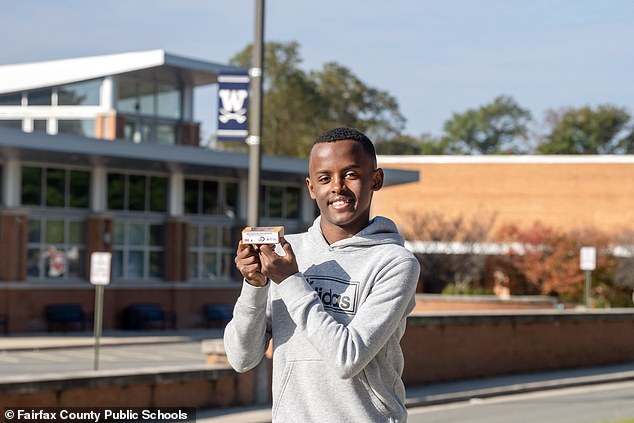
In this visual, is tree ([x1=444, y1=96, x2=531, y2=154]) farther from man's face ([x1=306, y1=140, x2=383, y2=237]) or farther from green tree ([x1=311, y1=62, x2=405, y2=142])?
man's face ([x1=306, y1=140, x2=383, y2=237])

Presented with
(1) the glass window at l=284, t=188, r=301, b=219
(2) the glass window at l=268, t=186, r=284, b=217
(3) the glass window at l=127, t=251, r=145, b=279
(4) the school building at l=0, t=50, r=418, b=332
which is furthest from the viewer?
(1) the glass window at l=284, t=188, r=301, b=219

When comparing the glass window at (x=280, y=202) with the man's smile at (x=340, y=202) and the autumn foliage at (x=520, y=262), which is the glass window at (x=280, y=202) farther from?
the man's smile at (x=340, y=202)

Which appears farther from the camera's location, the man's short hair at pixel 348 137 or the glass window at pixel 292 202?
the glass window at pixel 292 202

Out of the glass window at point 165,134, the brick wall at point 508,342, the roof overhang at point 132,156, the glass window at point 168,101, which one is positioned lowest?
the brick wall at point 508,342

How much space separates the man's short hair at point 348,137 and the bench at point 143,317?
110 ft

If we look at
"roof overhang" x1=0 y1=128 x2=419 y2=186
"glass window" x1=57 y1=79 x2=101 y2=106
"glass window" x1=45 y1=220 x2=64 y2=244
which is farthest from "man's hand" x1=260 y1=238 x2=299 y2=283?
"glass window" x1=57 y1=79 x2=101 y2=106

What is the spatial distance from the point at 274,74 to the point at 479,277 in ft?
104

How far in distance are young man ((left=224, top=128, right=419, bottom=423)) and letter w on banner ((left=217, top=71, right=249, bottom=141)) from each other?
13310 millimetres

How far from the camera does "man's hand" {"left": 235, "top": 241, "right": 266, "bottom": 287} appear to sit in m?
3.51

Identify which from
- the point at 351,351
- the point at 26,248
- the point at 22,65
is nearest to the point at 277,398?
the point at 351,351


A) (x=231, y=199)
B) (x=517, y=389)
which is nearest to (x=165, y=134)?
(x=231, y=199)

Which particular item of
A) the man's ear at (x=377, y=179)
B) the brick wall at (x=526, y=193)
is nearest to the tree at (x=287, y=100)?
the brick wall at (x=526, y=193)

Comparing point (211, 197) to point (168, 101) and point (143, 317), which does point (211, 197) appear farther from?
point (143, 317)

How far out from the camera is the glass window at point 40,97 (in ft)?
140
